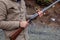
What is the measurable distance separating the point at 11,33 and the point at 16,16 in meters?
0.26

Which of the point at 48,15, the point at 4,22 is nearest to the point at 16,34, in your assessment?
the point at 4,22

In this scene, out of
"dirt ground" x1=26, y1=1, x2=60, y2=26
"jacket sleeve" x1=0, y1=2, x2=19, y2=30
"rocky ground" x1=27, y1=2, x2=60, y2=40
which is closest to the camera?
"jacket sleeve" x1=0, y1=2, x2=19, y2=30

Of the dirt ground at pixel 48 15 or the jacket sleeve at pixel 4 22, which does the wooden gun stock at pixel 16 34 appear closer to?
the jacket sleeve at pixel 4 22

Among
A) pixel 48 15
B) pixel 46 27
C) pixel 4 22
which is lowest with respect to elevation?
pixel 46 27

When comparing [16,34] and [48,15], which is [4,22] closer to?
[16,34]

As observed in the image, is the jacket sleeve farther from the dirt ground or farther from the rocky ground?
the dirt ground

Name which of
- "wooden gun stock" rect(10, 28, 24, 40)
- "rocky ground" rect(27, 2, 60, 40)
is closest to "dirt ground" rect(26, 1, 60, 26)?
"rocky ground" rect(27, 2, 60, 40)

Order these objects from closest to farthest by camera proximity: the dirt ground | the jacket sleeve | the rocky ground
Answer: the jacket sleeve → the rocky ground → the dirt ground

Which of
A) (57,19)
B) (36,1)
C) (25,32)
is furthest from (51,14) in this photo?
(25,32)

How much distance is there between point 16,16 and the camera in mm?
3678

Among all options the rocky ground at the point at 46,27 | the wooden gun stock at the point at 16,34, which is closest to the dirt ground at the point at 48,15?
the rocky ground at the point at 46,27

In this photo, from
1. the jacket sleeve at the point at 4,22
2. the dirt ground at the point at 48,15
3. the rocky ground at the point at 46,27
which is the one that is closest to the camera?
the jacket sleeve at the point at 4,22

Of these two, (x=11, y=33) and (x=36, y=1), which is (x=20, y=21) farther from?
(x=36, y=1)

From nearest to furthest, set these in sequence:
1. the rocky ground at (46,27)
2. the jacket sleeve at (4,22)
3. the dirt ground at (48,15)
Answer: the jacket sleeve at (4,22), the rocky ground at (46,27), the dirt ground at (48,15)
